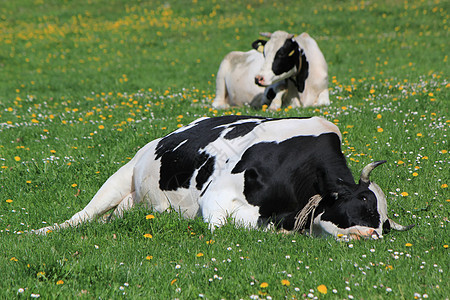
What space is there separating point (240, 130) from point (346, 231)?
7.10 ft

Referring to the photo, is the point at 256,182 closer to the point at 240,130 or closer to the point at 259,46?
the point at 240,130

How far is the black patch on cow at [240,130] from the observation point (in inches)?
251

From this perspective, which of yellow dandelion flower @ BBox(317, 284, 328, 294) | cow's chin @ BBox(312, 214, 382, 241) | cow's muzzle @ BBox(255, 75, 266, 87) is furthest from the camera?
cow's muzzle @ BBox(255, 75, 266, 87)

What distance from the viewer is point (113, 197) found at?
22.8ft

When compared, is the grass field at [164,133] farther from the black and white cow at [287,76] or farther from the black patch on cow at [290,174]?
the black and white cow at [287,76]

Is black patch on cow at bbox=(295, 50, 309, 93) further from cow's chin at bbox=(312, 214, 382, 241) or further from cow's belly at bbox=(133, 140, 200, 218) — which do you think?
cow's chin at bbox=(312, 214, 382, 241)

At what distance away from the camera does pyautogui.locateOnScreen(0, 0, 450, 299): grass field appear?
4176 millimetres

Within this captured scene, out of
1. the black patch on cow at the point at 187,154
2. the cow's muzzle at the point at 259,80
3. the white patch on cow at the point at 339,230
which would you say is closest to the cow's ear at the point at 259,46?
the cow's muzzle at the point at 259,80

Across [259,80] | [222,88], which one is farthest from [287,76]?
[222,88]

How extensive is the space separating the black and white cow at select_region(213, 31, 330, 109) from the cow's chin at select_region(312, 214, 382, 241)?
23.9 ft

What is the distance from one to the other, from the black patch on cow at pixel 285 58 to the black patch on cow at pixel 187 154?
17.7ft

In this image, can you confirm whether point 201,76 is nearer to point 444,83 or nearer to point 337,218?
point 444,83

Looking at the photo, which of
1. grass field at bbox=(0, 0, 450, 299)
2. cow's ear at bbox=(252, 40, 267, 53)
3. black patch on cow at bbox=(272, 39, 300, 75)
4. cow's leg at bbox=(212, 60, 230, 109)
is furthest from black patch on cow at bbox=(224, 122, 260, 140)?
cow's leg at bbox=(212, 60, 230, 109)

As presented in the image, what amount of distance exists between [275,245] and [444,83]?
30.7ft
